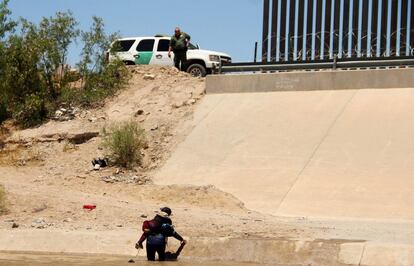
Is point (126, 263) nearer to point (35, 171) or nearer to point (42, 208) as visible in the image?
point (42, 208)

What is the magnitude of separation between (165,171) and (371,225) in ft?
24.8

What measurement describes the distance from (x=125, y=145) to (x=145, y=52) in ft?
28.3

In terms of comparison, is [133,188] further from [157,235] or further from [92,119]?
[157,235]

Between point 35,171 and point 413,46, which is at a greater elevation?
point 413,46

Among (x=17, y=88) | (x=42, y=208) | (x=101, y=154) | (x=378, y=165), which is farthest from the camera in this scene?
(x=17, y=88)

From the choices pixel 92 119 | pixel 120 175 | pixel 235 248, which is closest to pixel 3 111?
pixel 92 119

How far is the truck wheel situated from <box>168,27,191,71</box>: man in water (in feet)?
1.41

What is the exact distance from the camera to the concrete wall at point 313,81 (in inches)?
931

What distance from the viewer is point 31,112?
27.8m

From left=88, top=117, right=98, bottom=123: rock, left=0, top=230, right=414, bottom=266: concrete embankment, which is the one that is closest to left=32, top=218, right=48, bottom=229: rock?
left=0, top=230, right=414, bottom=266: concrete embankment

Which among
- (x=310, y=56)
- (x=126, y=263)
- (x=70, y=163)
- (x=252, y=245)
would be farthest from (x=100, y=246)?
(x=310, y=56)

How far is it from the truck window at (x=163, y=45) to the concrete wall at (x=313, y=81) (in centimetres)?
442

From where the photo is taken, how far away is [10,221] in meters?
17.2

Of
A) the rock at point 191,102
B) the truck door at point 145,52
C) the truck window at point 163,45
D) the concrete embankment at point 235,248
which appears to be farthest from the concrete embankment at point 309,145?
the truck door at point 145,52
